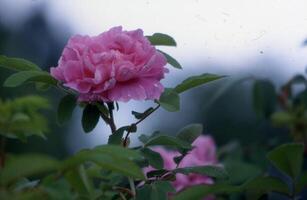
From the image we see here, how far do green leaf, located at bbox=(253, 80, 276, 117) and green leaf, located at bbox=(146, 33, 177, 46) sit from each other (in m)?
0.80

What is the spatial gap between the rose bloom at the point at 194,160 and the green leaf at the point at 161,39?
1.50ft

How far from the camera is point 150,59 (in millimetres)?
1111

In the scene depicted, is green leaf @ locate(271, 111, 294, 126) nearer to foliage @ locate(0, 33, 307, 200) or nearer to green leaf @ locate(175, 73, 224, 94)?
foliage @ locate(0, 33, 307, 200)

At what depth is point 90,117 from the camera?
1146mm

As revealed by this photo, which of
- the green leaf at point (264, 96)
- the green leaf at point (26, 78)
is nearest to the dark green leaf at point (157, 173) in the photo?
the green leaf at point (26, 78)

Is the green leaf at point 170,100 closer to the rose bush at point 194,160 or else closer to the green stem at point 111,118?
the green stem at point 111,118

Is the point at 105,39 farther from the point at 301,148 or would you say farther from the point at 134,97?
the point at 301,148

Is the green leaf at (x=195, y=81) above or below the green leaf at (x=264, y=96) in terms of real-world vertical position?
above

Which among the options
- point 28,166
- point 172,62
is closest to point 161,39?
point 172,62

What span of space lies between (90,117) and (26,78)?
0.42 ft

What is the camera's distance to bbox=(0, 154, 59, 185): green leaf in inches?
27.5

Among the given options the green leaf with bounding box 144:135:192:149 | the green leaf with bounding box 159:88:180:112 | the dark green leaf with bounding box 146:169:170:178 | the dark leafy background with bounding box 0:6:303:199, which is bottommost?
the dark leafy background with bounding box 0:6:303:199

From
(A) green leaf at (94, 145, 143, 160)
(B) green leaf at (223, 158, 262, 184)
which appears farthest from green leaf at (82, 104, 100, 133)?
(B) green leaf at (223, 158, 262, 184)

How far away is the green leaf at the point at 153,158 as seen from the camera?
1.12 m
